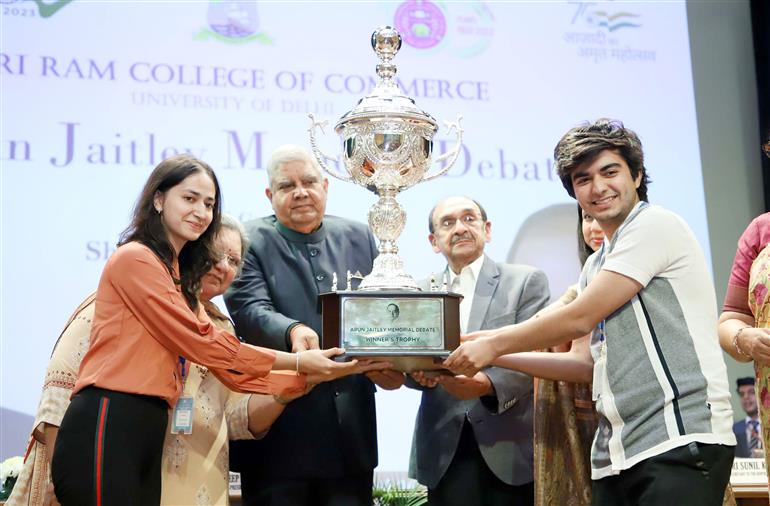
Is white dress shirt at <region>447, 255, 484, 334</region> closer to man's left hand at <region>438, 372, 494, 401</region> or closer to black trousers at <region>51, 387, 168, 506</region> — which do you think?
man's left hand at <region>438, 372, 494, 401</region>

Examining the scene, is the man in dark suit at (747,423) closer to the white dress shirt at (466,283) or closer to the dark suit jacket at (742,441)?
the dark suit jacket at (742,441)

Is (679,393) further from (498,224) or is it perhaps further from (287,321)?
(498,224)

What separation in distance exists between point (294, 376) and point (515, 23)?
257 cm

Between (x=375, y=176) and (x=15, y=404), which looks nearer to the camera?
(x=375, y=176)

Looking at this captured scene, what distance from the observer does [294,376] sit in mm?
2432

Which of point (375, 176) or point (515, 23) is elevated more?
point (515, 23)

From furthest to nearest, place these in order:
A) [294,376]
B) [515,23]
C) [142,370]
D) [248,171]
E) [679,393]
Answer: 1. [515,23]
2. [248,171]
3. [294,376]
4. [142,370]
5. [679,393]

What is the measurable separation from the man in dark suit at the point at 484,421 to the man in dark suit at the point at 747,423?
1.96 m

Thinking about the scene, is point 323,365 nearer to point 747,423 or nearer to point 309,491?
point 309,491

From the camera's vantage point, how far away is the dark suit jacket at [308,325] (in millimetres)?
2590

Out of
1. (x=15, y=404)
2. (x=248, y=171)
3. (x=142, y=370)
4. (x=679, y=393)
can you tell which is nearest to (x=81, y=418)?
(x=142, y=370)

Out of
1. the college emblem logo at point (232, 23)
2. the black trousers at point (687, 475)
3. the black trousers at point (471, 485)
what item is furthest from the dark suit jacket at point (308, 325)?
the college emblem logo at point (232, 23)

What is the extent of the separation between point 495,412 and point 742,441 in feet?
7.14

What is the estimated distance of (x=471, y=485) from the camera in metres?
2.65
